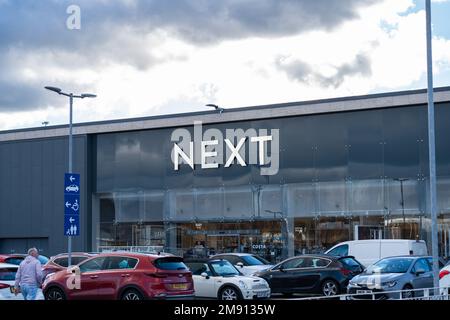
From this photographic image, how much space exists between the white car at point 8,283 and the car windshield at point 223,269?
19.8ft

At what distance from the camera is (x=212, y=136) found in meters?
47.8

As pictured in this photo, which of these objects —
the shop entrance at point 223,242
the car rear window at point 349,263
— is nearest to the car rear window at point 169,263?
the car rear window at point 349,263

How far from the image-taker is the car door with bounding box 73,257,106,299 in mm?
20359

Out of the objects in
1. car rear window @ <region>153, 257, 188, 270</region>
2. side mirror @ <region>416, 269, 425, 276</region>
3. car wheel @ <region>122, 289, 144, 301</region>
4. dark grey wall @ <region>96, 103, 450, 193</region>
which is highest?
dark grey wall @ <region>96, 103, 450, 193</region>

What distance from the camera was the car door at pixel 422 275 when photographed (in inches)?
949

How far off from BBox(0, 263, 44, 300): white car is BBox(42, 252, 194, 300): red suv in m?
0.77

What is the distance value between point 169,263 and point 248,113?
26.8 metres

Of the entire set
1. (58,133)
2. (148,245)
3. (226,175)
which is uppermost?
(58,133)

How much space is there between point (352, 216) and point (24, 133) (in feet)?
78.6

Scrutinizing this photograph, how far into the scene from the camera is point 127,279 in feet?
65.9

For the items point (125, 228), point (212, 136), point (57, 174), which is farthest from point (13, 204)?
point (212, 136)

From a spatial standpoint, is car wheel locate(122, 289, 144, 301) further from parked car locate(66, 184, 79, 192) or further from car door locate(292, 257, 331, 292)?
car door locate(292, 257, 331, 292)

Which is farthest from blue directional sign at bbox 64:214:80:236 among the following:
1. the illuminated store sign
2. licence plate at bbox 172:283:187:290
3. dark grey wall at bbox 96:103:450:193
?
the illuminated store sign
